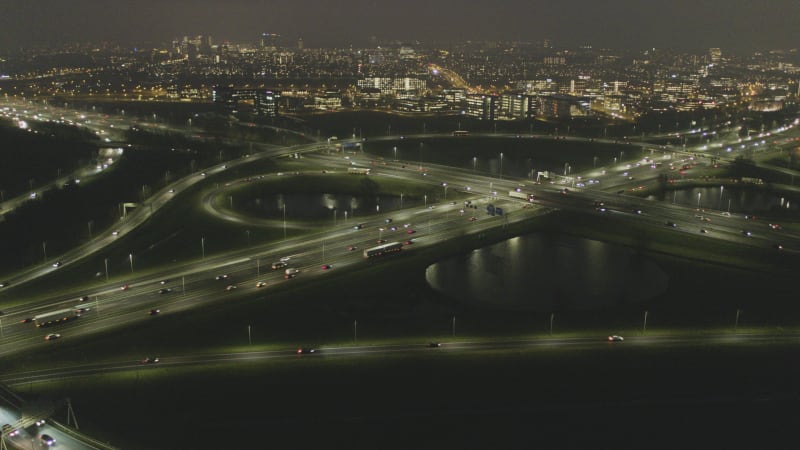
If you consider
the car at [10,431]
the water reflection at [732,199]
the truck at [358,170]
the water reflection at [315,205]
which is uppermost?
the truck at [358,170]

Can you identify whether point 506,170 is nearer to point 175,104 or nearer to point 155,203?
point 155,203

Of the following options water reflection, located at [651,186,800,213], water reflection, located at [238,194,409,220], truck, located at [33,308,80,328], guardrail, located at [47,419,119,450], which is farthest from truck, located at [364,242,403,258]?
water reflection, located at [651,186,800,213]

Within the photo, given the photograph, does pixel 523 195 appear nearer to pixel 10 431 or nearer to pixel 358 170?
pixel 358 170

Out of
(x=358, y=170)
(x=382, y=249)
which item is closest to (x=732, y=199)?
(x=358, y=170)

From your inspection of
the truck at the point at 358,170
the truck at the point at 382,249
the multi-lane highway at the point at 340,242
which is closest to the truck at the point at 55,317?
the multi-lane highway at the point at 340,242

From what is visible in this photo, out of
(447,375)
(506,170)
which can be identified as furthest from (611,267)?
(506,170)

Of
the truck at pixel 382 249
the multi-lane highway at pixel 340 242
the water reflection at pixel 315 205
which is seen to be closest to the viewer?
the multi-lane highway at pixel 340 242

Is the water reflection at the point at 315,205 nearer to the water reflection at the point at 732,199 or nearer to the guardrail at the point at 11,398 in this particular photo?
the water reflection at the point at 732,199

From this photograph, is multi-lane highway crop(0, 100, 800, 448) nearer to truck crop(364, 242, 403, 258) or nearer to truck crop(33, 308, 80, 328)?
truck crop(33, 308, 80, 328)
